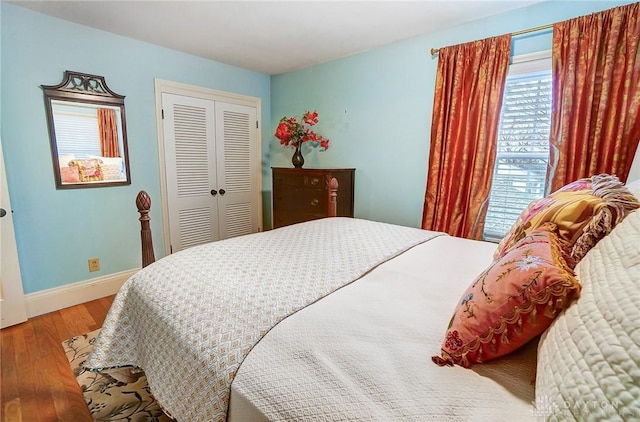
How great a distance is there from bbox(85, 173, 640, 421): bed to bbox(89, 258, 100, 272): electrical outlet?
70.2 inches

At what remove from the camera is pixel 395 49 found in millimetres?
2865

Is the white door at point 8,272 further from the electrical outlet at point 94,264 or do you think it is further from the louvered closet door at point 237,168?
the louvered closet door at point 237,168

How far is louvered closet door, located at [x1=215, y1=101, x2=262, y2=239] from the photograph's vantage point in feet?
11.8

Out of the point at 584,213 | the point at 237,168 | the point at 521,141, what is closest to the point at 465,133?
the point at 521,141

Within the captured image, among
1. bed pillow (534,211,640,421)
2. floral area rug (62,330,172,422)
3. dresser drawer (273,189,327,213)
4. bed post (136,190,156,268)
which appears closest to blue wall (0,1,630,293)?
dresser drawer (273,189,327,213)

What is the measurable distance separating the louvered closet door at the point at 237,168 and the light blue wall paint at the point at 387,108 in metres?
0.77

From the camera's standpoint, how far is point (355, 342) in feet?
2.77

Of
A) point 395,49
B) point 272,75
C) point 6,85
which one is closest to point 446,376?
point 395,49

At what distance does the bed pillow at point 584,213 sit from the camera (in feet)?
2.85

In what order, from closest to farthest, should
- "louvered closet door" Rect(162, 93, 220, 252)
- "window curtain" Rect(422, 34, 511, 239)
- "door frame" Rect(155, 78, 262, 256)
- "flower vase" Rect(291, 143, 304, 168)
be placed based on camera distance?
"window curtain" Rect(422, 34, 511, 239) → "door frame" Rect(155, 78, 262, 256) → "louvered closet door" Rect(162, 93, 220, 252) → "flower vase" Rect(291, 143, 304, 168)

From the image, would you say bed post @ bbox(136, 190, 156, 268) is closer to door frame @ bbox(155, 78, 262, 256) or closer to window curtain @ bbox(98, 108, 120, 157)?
window curtain @ bbox(98, 108, 120, 157)

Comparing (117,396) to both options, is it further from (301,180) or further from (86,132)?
(301,180)

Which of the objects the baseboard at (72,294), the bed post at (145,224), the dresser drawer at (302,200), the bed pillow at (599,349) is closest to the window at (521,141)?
the dresser drawer at (302,200)

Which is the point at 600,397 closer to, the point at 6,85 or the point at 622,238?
the point at 622,238
